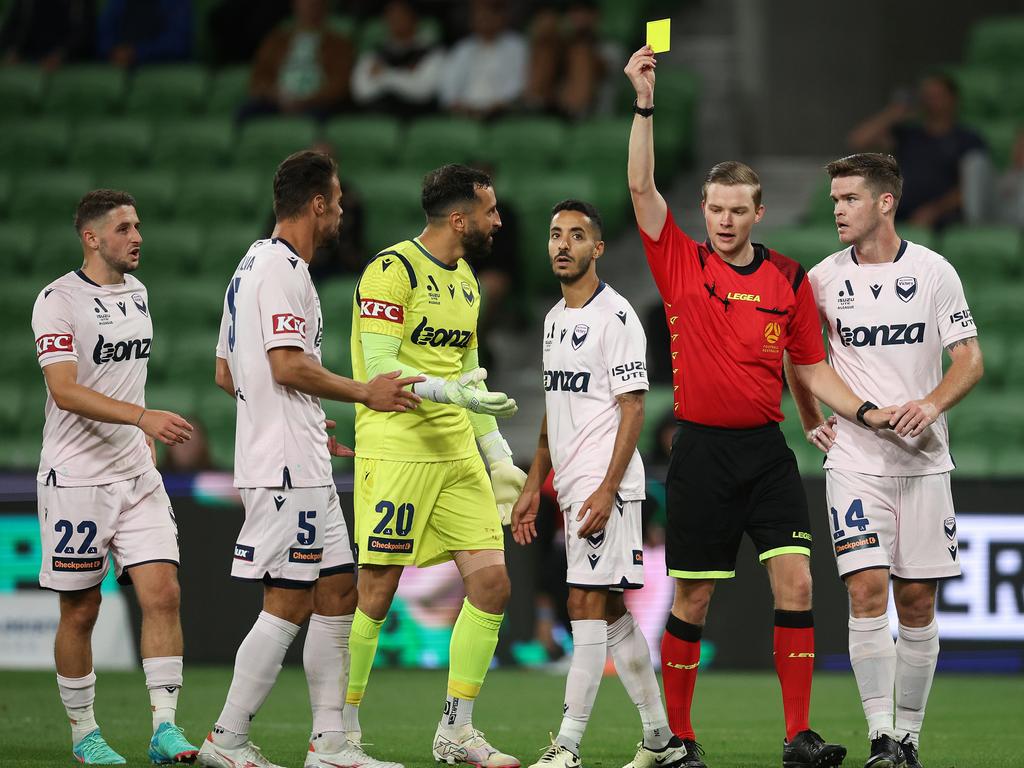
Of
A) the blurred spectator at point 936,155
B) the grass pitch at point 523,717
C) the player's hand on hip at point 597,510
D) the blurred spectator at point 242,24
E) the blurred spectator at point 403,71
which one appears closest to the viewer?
the player's hand on hip at point 597,510

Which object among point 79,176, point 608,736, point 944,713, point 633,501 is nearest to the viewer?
point 633,501

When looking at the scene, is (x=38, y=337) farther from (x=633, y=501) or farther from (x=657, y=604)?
(x=657, y=604)

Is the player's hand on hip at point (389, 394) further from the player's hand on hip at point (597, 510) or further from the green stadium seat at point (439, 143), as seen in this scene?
the green stadium seat at point (439, 143)

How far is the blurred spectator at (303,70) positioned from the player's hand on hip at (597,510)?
9.50 m

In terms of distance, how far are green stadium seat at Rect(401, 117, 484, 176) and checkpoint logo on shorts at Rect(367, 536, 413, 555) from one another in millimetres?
8044

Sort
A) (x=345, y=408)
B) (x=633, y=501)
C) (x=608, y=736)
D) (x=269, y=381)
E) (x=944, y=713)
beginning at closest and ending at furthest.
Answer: (x=269, y=381) < (x=633, y=501) < (x=608, y=736) < (x=944, y=713) < (x=345, y=408)

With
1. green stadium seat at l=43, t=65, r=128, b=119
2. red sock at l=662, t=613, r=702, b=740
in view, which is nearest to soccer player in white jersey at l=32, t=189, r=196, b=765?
red sock at l=662, t=613, r=702, b=740

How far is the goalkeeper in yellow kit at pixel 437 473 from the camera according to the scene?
6.63m

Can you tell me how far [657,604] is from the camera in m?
10.4

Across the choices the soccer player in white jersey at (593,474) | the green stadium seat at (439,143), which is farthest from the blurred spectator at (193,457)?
the soccer player in white jersey at (593,474)

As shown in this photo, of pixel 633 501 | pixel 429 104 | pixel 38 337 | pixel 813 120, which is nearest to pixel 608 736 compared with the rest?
pixel 633 501

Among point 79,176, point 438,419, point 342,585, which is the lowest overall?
point 342,585

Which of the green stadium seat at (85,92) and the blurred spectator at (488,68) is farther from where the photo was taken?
the green stadium seat at (85,92)

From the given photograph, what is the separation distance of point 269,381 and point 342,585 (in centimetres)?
94
